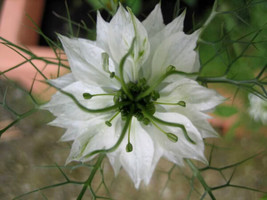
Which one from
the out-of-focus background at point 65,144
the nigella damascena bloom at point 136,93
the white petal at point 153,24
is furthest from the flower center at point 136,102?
the out-of-focus background at point 65,144

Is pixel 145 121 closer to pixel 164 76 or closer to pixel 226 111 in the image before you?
pixel 164 76

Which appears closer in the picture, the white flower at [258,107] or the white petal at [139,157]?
the white petal at [139,157]

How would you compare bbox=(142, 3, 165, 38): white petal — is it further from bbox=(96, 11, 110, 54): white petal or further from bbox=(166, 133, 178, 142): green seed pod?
bbox=(166, 133, 178, 142): green seed pod

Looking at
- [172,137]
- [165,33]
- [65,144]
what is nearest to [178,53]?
[165,33]

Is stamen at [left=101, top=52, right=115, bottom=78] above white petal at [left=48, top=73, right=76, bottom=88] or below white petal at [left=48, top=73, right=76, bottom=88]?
above

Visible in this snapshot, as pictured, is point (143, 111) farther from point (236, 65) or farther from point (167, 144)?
point (236, 65)

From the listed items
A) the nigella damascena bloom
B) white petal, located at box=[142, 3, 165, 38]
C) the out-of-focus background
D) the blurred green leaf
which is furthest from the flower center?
the out-of-focus background

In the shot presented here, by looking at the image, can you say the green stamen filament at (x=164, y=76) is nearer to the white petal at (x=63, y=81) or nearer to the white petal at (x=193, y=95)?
the white petal at (x=193, y=95)
